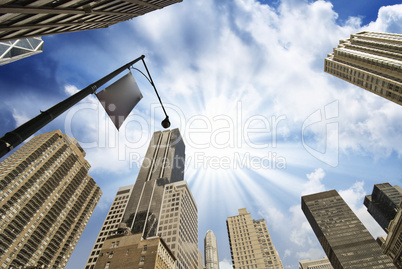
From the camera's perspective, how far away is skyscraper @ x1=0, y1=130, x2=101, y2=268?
253 feet

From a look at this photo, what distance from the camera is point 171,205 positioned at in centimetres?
12900

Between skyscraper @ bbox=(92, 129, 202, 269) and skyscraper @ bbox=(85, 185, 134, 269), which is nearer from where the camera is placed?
skyscraper @ bbox=(85, 185, 134, 269)

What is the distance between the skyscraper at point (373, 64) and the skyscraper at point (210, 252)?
13895cm

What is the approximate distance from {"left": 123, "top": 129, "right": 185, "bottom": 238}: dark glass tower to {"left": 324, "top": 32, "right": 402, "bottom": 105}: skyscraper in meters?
99.6

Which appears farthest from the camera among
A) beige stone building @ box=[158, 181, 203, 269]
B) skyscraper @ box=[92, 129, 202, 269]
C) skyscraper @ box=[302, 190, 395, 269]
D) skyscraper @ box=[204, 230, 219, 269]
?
skyscraper @ box=[204, 230, 219, 269]

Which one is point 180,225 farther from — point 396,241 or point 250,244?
point 396,241

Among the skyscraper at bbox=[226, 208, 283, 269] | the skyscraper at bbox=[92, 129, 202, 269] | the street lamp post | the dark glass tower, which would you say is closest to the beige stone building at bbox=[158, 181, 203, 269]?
the skyscraper at bbox=[92, 129, 202, 269]

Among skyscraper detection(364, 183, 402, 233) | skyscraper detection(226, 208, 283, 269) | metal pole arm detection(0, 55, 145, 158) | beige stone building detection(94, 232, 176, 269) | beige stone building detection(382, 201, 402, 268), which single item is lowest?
metal pole arm detection(0, 55, 145, 158)

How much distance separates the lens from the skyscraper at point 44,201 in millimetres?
77125

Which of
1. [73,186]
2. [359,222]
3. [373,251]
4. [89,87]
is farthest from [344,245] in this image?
[89,87]

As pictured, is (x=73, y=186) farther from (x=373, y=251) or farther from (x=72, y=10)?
(x=373, y=251)

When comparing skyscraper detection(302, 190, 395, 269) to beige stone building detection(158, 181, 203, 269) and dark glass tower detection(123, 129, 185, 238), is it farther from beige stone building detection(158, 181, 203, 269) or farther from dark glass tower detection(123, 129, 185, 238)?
dark glass tower detection(123, 129, 185, 238)

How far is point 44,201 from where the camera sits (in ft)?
304

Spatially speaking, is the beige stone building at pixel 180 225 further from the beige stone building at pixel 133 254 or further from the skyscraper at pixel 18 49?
the skyscraper at pixel 18 49
